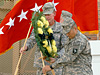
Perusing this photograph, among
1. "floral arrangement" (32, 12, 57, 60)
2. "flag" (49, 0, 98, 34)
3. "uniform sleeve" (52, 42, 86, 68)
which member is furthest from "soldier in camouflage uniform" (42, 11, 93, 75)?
"flag" (49, 0, 98, 34)

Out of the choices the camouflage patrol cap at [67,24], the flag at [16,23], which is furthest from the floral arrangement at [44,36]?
the flag at [16,23]

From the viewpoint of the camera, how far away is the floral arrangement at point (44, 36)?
4141 millimetres

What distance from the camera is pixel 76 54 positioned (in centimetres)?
343

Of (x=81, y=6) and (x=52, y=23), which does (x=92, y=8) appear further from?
(x=52, y=23)

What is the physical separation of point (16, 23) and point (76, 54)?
96.0 inches

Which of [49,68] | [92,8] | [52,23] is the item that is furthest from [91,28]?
[49,68]

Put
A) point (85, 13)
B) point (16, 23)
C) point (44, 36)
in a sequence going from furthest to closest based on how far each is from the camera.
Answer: point (85, 13), point (16, 23), point (44, 36)

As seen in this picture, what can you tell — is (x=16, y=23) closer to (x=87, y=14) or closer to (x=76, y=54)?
(x=87, y=14)

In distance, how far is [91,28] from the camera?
616 centimetres

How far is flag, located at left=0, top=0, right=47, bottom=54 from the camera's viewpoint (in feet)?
17.8

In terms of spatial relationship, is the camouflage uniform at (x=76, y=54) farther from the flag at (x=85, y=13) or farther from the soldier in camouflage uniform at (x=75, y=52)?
the flag at (x=85, y=13)

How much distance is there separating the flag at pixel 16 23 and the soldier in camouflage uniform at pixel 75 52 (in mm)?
2106

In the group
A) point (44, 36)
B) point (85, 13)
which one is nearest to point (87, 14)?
point (85, 13)

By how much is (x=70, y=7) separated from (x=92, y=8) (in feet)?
1.88
